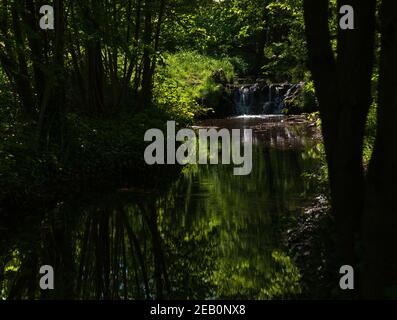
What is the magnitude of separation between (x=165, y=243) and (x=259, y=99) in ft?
78.6

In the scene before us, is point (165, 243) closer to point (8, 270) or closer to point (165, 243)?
point (165, 243)

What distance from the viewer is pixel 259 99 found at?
30844 millimetres

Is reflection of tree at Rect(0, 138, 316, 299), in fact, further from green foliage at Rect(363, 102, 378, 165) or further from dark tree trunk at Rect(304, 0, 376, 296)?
green foliage at Rect(363, 102, 378, 165)

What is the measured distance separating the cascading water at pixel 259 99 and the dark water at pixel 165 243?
18395mm

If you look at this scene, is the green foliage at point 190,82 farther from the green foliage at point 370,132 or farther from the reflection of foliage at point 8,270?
the reflection of foliage at point 8,270

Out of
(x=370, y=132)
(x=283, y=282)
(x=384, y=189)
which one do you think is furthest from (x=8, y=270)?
(x=370, y=132)

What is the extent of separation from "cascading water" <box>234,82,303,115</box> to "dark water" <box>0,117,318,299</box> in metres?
18.4

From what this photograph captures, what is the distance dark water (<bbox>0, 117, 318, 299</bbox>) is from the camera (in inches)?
237

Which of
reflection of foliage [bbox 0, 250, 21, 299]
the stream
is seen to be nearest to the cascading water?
the stream

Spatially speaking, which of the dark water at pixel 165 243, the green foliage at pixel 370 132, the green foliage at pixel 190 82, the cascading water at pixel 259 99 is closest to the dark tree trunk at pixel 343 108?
the dark water at pixel 165 243

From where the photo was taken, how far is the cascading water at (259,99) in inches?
1201

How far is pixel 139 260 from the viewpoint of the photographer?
6934mm

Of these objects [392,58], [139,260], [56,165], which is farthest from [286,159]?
[392,58]
